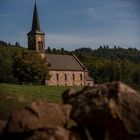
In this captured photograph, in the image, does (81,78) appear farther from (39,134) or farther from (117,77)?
(39,134)

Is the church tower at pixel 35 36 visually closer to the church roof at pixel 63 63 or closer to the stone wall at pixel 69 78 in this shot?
the church roof at pixel 63 63

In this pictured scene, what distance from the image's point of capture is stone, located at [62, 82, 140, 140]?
9133 mm

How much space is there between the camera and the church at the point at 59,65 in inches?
4400

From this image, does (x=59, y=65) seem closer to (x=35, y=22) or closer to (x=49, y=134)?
(x=35, y=22)

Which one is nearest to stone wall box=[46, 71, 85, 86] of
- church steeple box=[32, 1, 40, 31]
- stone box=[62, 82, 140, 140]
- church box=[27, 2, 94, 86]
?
church box=[27, 2, 94, 86]

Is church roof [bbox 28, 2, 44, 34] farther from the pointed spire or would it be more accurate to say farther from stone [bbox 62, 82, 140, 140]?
stone [bbox 62, 82, 140, 140]

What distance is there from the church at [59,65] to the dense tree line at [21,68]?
23682 millimetres

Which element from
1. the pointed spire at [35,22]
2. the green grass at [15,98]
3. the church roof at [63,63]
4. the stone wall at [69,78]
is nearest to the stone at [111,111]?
the green grass at [15,98]

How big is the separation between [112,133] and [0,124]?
243cm

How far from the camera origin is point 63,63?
4518 inches

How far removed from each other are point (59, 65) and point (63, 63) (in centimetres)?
130

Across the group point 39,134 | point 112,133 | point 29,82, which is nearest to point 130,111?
point 112,133

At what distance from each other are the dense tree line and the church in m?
23.7

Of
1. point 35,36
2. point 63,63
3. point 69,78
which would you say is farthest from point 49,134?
point 69,78
